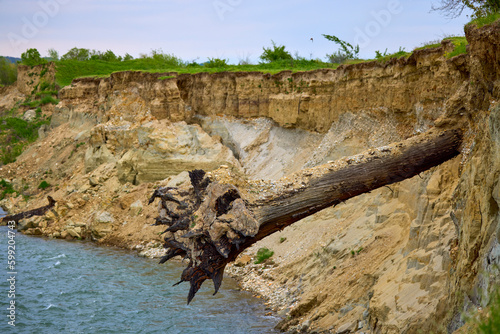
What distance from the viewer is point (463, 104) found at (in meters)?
10.5

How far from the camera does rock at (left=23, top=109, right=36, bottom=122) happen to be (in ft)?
159

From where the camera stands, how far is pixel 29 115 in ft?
160

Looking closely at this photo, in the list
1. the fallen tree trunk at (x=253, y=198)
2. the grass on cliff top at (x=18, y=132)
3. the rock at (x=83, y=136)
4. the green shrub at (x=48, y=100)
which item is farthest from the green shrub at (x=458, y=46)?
the green shrub at (x=48, y=100)

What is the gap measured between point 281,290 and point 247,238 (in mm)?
7137

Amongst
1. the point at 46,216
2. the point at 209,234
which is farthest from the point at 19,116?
the point at 209,234

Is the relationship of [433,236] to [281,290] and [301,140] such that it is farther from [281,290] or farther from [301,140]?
[301,140]

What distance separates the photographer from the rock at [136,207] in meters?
25.5

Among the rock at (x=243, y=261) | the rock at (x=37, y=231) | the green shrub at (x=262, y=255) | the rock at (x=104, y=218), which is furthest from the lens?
the rock at (x=37, y=231)

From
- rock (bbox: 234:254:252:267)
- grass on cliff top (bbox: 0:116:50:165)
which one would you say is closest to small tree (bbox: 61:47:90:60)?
grass on cliff top (bbox: 0:116:50:165)

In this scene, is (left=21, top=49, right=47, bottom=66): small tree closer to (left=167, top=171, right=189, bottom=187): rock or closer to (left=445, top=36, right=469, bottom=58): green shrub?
(left=167, top=171, right=189, bottom=187): rock

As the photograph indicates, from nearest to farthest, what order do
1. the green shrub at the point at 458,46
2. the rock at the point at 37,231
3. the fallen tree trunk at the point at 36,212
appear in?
the green shrub at the point at 458,46
the rock at the point at 37,231
the fallen tree trunk at the point at 36,212

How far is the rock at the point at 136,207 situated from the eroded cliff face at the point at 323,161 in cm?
7

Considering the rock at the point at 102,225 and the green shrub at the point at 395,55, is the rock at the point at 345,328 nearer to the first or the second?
the green shrub at the point at 395,55

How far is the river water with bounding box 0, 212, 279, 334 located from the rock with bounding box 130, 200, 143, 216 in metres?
3.47
